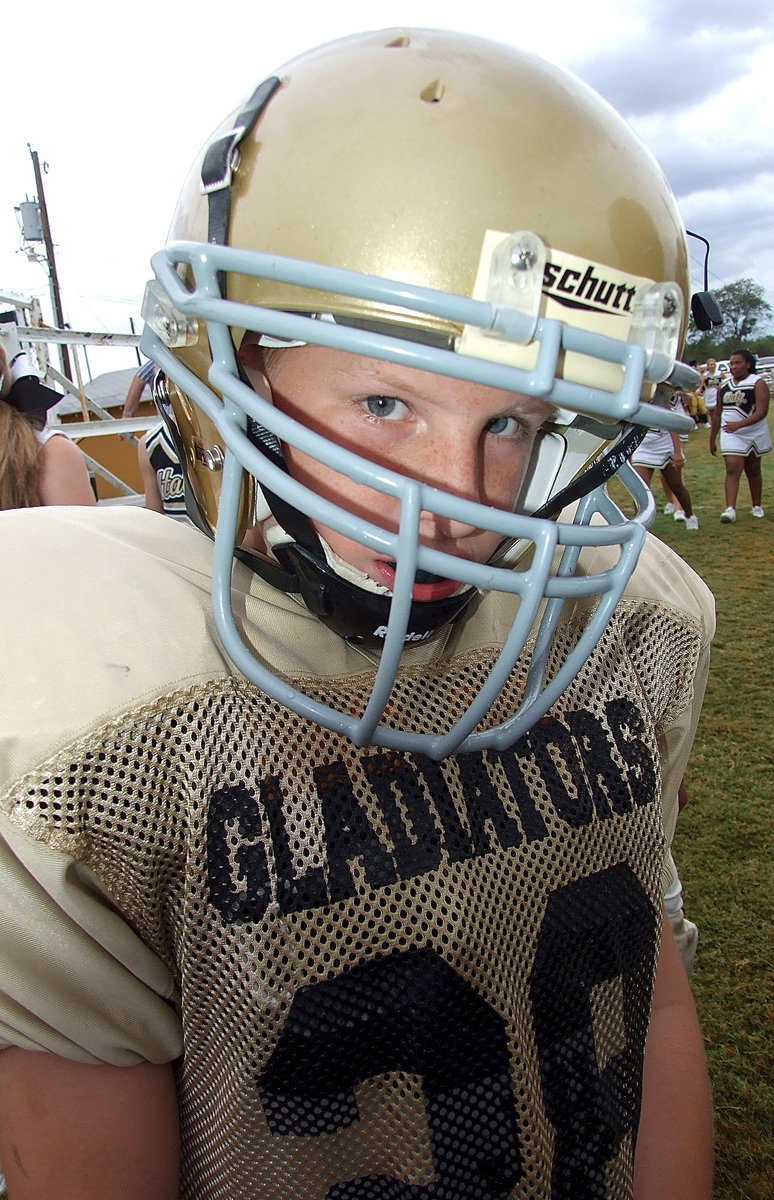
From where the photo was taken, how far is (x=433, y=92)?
0.87 metres

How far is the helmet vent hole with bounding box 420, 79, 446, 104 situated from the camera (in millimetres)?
864

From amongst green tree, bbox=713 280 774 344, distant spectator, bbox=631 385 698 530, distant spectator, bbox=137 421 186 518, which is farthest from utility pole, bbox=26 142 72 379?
green tree, bbox=713 280 774 344

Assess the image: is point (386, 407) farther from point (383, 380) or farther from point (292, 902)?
point (292, 902)

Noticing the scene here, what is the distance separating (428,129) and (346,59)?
174mm

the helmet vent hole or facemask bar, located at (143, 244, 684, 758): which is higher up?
the helmet vent hole

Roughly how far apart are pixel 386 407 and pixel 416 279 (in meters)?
0.14

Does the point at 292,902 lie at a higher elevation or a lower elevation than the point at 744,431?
higher

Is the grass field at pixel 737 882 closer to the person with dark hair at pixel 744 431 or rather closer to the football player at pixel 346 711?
the football player at pixel 346 711

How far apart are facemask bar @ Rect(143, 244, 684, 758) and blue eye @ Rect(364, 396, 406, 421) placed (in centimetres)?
11

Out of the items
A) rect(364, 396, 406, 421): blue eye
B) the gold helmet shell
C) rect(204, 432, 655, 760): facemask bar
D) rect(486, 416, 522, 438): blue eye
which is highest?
the gold helmet shell

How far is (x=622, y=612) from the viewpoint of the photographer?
1.18 metres

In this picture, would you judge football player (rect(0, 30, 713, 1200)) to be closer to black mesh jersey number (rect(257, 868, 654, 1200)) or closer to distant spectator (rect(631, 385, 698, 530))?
black mesh jersey number (rect(257, 868, 654, 1200))

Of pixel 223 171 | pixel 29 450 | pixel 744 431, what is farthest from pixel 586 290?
pixel 744 431

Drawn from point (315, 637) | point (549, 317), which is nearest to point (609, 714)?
point (315, 637)
